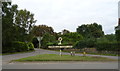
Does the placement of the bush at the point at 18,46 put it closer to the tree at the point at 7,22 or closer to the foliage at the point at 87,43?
the tree at the point at 7,22

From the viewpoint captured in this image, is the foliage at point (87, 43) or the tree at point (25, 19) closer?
the foliage at point (87, 43)

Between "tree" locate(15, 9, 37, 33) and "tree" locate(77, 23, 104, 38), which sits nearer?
"tree" locate(15, 9, 37, 33)

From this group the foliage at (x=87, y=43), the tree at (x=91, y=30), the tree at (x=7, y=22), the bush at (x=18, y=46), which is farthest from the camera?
the tree at (x=91, y=30)

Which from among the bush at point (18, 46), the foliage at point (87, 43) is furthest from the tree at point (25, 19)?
the foliage at point (87, 43)

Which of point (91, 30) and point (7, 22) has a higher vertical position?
point (91, 30)

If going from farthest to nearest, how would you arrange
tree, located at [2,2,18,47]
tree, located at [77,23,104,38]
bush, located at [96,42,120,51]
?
tree, located at [77,23,104,38]
tree, located at [2,2,18,47]
bush, located at [96,42,120,51]

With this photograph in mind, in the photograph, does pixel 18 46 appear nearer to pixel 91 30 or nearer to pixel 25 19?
pixel 25 19

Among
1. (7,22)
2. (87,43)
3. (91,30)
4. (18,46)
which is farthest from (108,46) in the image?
(91,30)

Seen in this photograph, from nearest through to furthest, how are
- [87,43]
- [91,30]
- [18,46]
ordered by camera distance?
[87,43], [18,46], [91,30]

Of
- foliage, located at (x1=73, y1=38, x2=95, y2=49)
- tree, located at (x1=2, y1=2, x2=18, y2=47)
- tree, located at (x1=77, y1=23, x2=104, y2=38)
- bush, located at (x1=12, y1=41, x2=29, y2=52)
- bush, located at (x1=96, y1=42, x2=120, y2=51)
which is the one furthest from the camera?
tree, located at (x1=77, y1=23, x2=104, y2=38)

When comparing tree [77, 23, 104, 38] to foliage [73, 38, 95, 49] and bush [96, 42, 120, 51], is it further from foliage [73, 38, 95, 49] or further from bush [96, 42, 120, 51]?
bush [96, 42, 120, 51]

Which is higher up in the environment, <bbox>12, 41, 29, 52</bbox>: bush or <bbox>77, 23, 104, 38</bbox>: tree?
<bbox>77, 23, 104, 38</bbox>: tree

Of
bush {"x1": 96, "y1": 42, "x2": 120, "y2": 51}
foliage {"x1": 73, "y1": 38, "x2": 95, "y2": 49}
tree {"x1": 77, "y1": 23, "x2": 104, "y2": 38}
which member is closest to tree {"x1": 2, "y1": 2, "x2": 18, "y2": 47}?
foliage {"x1": 73, "y1": 38, "x2": 95, "y2": 49}

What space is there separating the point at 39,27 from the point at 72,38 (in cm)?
2293
